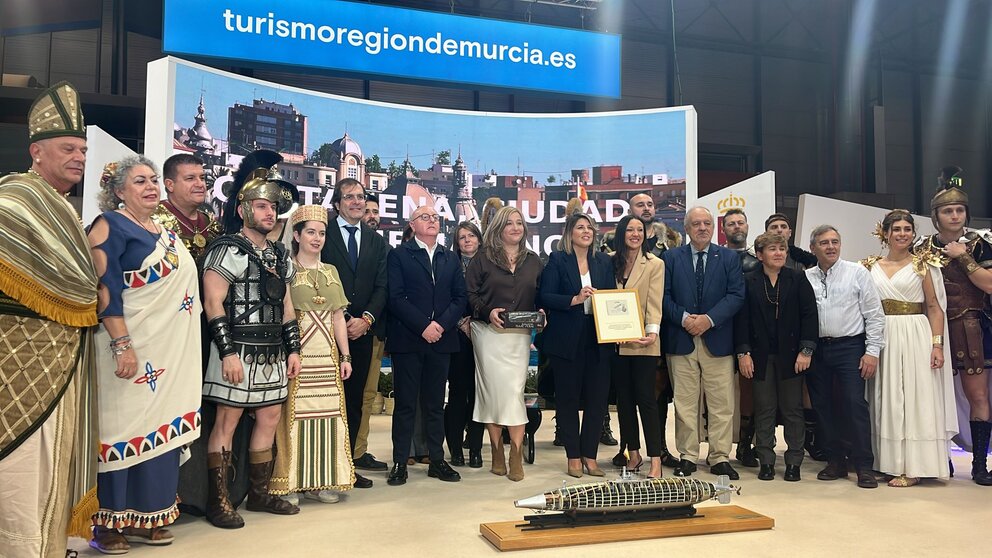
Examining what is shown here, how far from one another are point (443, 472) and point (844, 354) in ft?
8.57

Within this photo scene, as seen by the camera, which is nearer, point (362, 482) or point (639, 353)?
point (362, 482)

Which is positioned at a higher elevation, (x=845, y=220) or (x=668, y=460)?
(x=845, y=220)

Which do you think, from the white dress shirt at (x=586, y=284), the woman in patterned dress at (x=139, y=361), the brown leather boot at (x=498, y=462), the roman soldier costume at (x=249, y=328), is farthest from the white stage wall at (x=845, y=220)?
the woman in patterned dress at (x=139, y=361)

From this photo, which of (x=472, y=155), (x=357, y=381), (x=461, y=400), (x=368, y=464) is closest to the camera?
(x=357, y=381)

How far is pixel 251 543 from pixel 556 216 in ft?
23.4

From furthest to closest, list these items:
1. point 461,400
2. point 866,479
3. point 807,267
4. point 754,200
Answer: point 754,200, point 807,267, point 461,400, point 866,479

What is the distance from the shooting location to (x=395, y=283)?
4.60 metres

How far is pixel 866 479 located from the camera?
4520mm

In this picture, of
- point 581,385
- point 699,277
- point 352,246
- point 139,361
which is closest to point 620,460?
point 581,385

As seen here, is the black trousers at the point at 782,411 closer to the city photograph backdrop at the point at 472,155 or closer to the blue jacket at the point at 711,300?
the blue jacket at the point at 711,300

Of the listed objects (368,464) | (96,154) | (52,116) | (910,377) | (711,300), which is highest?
(96,154)

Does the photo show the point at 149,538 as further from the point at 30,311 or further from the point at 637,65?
the point at 637,65

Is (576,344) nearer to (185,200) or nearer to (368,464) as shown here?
(368,464)

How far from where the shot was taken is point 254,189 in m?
3.63
